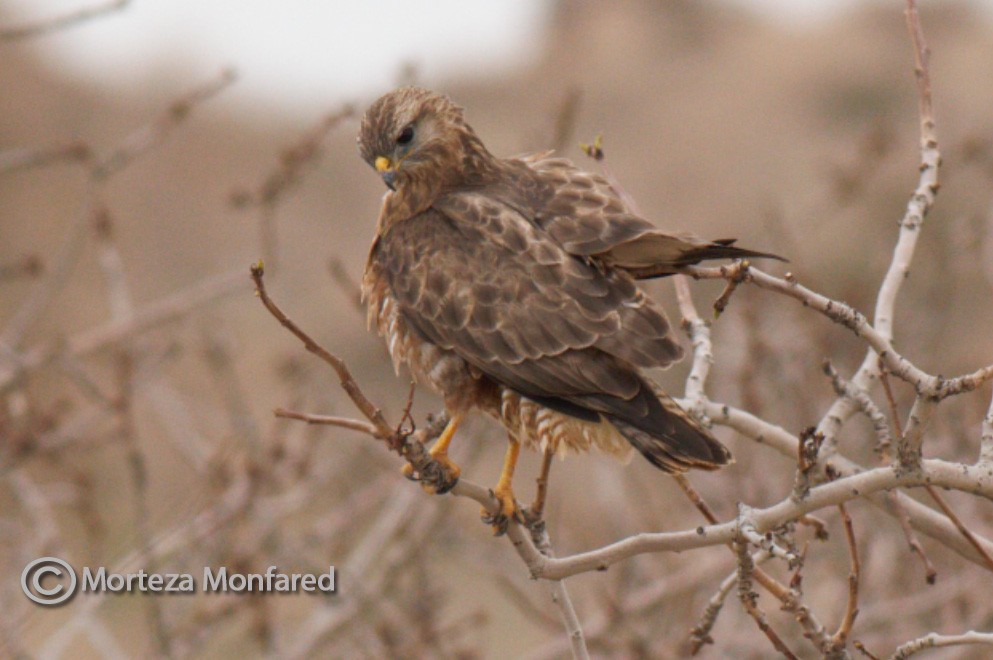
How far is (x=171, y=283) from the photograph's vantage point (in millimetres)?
17703

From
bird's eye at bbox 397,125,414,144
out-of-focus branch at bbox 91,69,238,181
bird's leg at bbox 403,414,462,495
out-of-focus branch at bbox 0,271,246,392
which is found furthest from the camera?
out-of-focus branch at bbox 0,271,246,392

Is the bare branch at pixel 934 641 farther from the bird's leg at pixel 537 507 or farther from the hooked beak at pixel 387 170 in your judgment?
the hooked beak at pixel 387 170

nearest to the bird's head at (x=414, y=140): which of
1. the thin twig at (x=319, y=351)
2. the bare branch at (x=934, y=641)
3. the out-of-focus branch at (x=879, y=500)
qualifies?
the out-of-focus branch at (x=879, y=500)

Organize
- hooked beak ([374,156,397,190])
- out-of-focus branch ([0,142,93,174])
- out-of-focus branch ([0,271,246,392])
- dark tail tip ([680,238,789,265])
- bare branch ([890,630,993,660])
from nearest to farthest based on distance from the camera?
1. bare branch ([890,630,993,660])
2. dark tail tip ([680,238,789,265])
3. hooked beak ([374,156,397,190])
4. out-of-focus branch ([0,142,93,174])
5. out-of-focus branch ([0,271,246,392])

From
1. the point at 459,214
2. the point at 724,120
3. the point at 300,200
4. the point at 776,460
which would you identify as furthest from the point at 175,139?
the point at 459,214

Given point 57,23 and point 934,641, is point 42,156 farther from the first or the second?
point 934,641

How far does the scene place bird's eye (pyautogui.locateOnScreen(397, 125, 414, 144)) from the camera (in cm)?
441

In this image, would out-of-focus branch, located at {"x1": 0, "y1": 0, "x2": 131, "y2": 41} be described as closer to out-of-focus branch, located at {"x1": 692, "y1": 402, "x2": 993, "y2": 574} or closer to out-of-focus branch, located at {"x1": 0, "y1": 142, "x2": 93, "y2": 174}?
out-of-focus branch, located at {"x1": 0, "y1": 142, "x2": 93, "y2": 174}

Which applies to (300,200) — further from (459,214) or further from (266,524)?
(459,214)

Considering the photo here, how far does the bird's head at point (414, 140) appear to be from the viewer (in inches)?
171

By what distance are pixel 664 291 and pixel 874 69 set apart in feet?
35.2

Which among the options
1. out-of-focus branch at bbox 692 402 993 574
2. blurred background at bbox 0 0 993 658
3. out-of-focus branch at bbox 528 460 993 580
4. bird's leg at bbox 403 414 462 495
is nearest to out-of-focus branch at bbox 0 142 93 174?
blurred background at bbox 0 0 993 658

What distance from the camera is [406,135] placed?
443 cm

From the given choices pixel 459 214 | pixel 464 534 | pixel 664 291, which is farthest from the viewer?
pixel 664 291
